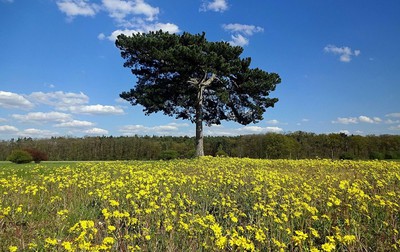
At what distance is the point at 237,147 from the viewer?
32.6 meters

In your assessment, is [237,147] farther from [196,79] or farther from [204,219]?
[204,219]

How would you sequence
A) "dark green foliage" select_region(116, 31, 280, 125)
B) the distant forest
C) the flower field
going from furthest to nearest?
1. the distant forest
2. "dark green foliage" select_region(116, 31, 280, 125)
3. the flower field

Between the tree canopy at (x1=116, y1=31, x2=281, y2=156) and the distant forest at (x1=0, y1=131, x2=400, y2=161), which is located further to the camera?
the distant forest at (x1=0, y1=131, x2=400, y2=161)

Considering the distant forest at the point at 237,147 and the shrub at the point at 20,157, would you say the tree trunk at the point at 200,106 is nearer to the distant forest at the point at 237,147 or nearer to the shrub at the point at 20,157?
the distant forest at the point at 237,147

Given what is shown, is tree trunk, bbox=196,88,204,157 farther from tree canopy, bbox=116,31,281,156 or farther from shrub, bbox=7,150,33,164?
shrub, bbox=7,150,33,164

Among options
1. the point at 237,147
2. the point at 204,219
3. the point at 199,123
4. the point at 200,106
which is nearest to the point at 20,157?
the point at 199,123

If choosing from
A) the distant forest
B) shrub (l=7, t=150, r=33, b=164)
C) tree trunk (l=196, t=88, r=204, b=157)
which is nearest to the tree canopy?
tree trunk (l=196, t=88, r=204, b=157)

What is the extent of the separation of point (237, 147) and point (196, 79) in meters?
11.5

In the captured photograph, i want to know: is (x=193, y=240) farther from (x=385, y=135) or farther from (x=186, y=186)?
(x=385, y=135)

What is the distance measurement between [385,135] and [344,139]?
13.4 feet

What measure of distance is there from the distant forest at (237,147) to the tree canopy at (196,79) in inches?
160

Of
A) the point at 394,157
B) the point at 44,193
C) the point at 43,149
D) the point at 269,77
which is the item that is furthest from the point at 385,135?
the point at 43,149

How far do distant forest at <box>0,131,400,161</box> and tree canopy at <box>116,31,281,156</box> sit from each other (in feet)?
13.4

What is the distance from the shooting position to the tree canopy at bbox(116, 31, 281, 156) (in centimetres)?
2094
